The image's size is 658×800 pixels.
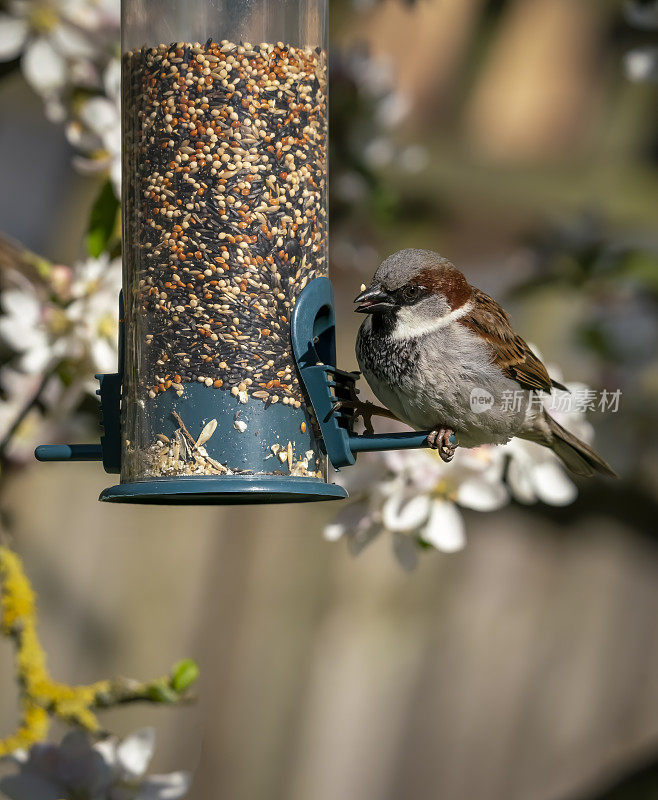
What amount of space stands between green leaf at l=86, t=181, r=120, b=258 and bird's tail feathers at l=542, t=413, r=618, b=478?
1.15 metres

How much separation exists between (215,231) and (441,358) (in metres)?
0.56

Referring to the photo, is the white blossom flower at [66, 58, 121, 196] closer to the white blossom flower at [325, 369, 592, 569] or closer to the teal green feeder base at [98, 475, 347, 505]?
the teal green feeder base at [98, 475, 347, 505]

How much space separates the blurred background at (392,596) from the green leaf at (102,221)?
3.44 feet

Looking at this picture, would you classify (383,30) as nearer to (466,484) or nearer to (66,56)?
(66,56)

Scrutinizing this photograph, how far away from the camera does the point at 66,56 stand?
304cm

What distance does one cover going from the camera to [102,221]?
9.88 feet

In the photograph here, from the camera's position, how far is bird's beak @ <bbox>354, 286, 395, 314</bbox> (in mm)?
2646

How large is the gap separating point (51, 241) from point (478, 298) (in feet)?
6.20

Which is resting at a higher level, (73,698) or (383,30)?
(383,30)

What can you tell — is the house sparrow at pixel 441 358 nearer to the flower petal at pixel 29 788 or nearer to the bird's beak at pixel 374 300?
the bird's beak at pixel 374 300

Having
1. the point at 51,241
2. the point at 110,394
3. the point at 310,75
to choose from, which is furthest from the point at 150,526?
the point at 310,75

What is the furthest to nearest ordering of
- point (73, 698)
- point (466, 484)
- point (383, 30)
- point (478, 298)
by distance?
point (383, 30) < point (478, 298) < point (466, 484) < point (73, 698)

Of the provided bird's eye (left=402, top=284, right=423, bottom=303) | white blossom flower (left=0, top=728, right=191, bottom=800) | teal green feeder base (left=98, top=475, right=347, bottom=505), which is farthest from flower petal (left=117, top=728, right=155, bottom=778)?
bird's eye (left=402, top=284, right=423, bottom=303)

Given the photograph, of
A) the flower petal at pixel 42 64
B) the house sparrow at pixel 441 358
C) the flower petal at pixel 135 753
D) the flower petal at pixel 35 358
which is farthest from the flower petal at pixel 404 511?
the flower petal at pixel 42 64
